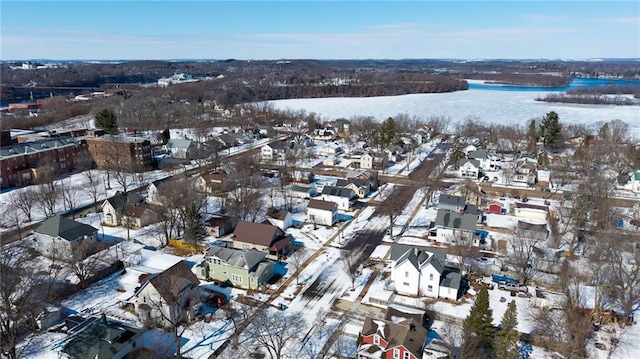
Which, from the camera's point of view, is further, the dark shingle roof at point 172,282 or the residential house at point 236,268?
the residential house at point 236,268

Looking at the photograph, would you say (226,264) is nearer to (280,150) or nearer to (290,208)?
(290,208)

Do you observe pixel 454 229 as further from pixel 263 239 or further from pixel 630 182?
pixel 630 182

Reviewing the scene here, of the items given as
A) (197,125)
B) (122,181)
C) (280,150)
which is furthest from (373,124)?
(122,181)

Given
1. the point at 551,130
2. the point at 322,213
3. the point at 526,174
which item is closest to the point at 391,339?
the point at 322,213

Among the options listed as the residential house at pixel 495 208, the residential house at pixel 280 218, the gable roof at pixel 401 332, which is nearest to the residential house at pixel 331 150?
the residential house at pixel 280 218

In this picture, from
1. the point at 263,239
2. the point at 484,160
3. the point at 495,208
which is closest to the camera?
the point at 263,239

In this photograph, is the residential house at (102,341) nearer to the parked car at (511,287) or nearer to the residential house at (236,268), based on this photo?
the residential house at (236,268)

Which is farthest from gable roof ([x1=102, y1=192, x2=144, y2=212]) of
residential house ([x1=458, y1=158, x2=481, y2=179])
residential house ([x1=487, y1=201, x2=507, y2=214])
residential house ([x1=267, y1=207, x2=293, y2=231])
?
residential house ([x1=458, y1=158, x2=481, y2=179])
